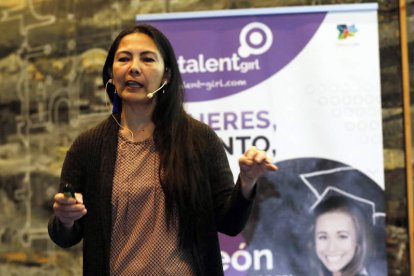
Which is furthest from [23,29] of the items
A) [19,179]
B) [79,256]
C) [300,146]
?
[300,146]

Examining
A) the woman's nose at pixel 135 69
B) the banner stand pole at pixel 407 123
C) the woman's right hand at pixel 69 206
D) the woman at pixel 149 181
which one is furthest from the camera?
the banner stand pole at pixel 407 123

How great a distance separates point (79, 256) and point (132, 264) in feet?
5.88

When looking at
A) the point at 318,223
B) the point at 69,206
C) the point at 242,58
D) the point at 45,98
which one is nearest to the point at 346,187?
the point at 318,223

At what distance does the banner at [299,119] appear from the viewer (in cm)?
267

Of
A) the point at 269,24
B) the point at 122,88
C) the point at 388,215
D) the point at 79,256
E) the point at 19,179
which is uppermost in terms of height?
the point at 269,24

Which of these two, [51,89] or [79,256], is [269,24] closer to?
[51,89]

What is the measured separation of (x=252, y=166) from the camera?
126 centimetres

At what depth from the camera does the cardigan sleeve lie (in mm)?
1355

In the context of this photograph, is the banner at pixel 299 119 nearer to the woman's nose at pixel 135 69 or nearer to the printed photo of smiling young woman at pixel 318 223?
the printed photo of smiling young woman at pixel 318 223

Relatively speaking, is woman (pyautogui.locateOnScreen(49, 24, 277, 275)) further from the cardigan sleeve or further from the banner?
the banner

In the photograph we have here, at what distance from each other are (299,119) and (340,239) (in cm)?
62

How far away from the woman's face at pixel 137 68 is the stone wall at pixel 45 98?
1.53 m

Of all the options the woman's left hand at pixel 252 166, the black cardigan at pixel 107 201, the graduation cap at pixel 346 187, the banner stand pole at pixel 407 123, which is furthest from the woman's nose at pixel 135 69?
the banner stand pole at pixel 407 123

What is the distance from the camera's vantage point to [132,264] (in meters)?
1.29
